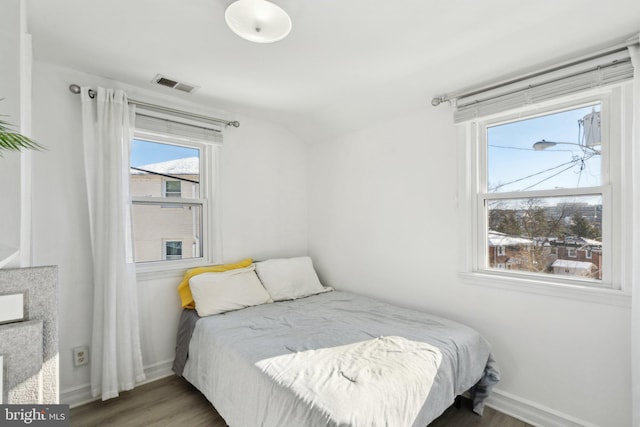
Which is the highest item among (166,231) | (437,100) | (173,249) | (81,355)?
(437,100)

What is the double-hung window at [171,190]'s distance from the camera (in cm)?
245

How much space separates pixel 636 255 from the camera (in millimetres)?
1486

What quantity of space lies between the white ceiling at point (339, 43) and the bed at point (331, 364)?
1.75 m

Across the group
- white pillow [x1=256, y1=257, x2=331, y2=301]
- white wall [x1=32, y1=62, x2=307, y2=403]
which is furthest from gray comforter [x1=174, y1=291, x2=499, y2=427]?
white wall [x1=32, y1=62, x2=307, y2=403]

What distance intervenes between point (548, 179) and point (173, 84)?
2774 mm

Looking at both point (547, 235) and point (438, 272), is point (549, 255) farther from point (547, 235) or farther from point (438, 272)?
point (438, 272)

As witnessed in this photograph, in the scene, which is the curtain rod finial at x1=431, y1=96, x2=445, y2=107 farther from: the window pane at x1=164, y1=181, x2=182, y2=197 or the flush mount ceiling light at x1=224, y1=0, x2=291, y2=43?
the window pane at x1=164, y1=181, x2=182, y2=197

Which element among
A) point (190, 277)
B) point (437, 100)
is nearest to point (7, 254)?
point (190, 277)

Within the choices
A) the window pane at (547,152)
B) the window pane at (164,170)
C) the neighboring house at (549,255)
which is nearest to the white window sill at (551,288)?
the neighboring house at (549,255)

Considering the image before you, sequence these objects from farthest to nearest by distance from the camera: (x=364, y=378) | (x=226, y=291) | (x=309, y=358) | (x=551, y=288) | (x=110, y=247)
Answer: (x=226, y=291) < (x=110, y=247) < (x=551, y=288) < (x=309, y=358) < (x=364, y=378)

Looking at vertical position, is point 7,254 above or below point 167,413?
above

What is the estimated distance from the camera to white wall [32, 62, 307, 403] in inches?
79.3

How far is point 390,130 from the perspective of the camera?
8.69 feet

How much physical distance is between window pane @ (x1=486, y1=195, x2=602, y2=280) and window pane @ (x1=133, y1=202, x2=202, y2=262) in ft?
8.08
